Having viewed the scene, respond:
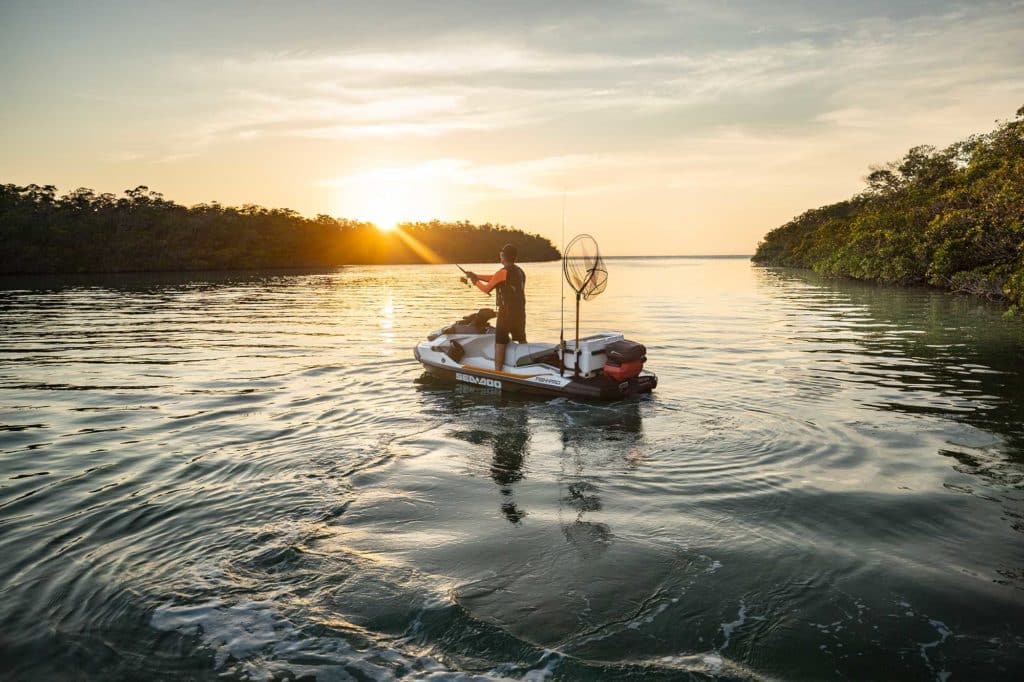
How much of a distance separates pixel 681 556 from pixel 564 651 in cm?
164

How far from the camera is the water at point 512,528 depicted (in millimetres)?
3914

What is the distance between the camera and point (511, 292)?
36.7 ft

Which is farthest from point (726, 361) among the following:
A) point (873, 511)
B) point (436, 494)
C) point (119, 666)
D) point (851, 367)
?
point (119, 666)

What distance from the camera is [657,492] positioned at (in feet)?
21.4

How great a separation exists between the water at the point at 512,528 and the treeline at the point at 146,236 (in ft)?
168

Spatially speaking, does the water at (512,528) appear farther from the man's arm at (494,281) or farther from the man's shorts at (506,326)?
the man's arm at (494,281)

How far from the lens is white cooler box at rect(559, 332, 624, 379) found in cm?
1037

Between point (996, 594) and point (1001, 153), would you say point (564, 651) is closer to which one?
point (996, 594)

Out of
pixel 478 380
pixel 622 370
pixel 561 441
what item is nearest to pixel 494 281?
pixel 478 380

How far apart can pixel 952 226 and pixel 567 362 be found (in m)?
28.0

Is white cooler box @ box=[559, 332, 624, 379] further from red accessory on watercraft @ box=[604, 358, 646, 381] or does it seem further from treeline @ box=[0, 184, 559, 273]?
treeline @ box=[0, 184, 559, 273]

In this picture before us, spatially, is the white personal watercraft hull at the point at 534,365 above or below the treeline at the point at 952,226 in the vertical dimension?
below

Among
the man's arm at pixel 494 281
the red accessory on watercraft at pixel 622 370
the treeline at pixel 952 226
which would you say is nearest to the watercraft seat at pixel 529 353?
the red accessory on watercraft at pixel 622 370

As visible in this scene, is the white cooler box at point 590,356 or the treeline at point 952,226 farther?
the treeline at point 952,226
